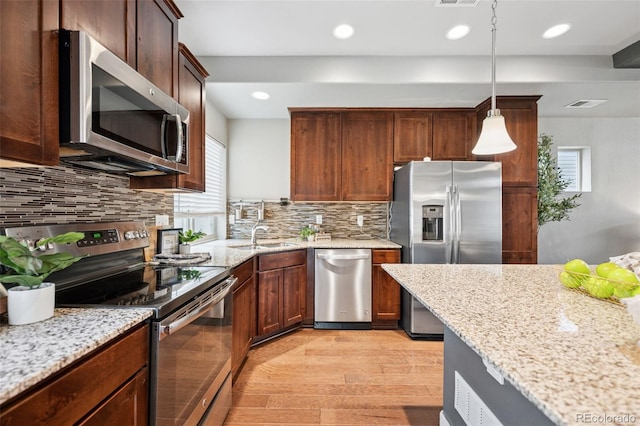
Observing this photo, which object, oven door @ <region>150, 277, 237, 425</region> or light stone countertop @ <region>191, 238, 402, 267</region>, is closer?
oven door @ <region>150, 277, 237, 425</region>

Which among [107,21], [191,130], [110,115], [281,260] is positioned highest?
[107,21]

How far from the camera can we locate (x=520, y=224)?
10.7ft

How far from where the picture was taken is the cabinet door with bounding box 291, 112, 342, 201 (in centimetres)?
356

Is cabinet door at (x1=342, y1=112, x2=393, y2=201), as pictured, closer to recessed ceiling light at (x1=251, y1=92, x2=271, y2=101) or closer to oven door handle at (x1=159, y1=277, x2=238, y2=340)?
recessed ceiling light at (x1=251, y1=92, x2=271, y2=101)

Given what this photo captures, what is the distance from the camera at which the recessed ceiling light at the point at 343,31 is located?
2.32 m

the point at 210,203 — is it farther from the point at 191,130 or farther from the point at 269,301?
the point at 191,130

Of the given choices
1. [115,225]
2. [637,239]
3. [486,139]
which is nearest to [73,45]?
[115,225]

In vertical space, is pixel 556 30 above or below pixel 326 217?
above

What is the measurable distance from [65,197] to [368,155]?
2.79 meters

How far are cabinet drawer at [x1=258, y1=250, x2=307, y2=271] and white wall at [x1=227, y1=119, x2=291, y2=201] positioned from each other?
1.05 m

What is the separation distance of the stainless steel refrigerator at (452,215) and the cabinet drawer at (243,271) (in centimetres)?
151

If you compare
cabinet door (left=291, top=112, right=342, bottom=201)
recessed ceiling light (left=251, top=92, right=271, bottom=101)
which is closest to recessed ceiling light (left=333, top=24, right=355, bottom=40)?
recessed ceiling light (left=251, top=92, right=271, bottom=101)

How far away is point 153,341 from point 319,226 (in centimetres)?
283

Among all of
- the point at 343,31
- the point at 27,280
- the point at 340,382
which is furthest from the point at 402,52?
the point at 27,280
